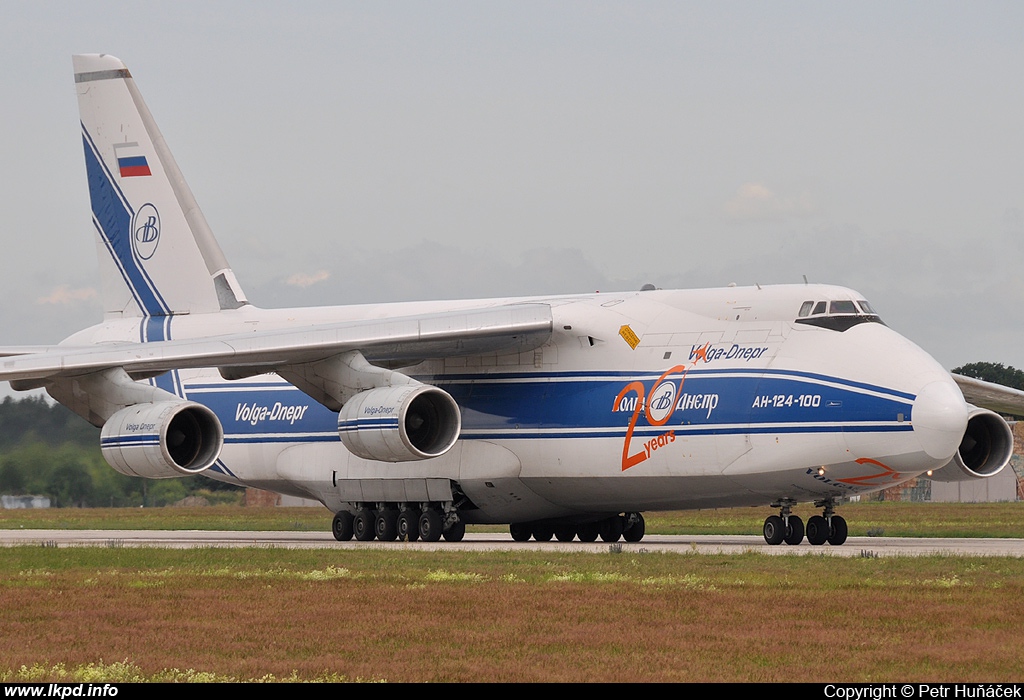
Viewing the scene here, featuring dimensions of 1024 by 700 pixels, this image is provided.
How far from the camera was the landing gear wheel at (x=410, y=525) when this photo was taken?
80.7ft

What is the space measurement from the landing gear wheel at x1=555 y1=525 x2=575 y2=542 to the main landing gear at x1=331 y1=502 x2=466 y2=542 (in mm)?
1750

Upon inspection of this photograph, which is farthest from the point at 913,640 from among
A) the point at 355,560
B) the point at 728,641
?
the point at 355,560

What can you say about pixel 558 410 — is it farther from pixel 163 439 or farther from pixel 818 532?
pixel 163 439

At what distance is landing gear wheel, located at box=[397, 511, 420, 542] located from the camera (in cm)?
2461

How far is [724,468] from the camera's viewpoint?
21219 millimetres

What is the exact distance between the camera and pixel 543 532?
25.8m

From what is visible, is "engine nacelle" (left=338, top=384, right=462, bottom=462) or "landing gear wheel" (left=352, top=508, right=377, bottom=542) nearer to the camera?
"engine nacelle" (left=338, top=384, right=462, bottom=462)

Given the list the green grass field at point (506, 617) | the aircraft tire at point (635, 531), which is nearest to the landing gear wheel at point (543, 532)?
the aircraft tire at point (635, 531)

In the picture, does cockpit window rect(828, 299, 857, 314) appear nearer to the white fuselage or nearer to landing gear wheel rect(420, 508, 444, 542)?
the white fuselage

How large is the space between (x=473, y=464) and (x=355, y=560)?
5.35 m

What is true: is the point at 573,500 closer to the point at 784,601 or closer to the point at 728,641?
the point at 784,601

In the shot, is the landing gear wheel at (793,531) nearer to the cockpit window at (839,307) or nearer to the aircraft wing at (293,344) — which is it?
the cockpit window at (839,307)

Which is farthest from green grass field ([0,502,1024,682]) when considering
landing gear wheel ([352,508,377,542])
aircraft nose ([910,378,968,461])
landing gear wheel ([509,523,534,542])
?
landing gear wheel ([509,523,534,542])

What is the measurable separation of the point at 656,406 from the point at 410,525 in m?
5.19
